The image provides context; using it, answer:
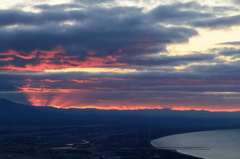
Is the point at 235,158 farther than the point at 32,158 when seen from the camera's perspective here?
Yes

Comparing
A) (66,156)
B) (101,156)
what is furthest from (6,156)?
(101,156)

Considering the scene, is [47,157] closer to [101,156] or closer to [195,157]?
[101,156]

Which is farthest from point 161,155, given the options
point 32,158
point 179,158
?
point 32,158

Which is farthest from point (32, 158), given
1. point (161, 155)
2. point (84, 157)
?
point (161, 155)

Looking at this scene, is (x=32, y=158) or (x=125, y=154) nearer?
(x=32, y=158)

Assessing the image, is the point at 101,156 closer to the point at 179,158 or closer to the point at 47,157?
the point at 47,157
